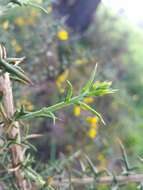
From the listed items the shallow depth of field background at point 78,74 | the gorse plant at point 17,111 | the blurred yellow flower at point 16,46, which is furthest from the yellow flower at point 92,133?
the gorse plant at point 17,111

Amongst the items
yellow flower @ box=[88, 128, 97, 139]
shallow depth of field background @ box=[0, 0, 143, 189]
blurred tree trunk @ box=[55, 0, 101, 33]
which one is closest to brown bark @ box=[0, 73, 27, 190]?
shallow depth of field background @ box=[0, 0, 143, 189]

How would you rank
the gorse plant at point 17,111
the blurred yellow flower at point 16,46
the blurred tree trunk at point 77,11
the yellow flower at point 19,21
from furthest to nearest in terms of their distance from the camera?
1. the blurred tree trunk at point 77,11
2. the yellow flower at point 19,21
3. the blurred yellow flower at point 16,46
4. the gorse plant at point 17,111

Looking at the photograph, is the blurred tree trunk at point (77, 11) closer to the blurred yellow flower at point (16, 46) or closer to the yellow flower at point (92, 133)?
the yellow flower at point (92, 133)

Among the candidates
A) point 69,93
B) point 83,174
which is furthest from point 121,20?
point 69,93

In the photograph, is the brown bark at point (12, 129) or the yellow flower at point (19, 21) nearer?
the brown bark at point (12, 129)

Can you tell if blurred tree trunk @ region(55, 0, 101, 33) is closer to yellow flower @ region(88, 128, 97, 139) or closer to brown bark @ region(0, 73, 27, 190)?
yellow flower @ region(88, 128, 97, 139)

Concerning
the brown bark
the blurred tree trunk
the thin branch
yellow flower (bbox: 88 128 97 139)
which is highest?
the blurred tree trunk

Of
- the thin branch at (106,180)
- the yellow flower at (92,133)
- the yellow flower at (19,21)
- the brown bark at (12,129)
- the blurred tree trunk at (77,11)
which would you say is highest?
the blurred tree trunk at (77,11)

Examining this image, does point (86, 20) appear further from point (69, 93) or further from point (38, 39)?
point (69, 93)

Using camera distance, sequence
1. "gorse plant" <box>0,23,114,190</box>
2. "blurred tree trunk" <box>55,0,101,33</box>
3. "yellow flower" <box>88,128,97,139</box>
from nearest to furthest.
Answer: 1. "gorse plant" <box>0,23,114,190</box>
2. "yellow flower" <box>88,128,97,139</box>
3. "blurred tree trunk" <box>55,0,101,33</box>

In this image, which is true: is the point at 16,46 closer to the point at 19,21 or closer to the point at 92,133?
the point at 92,133
